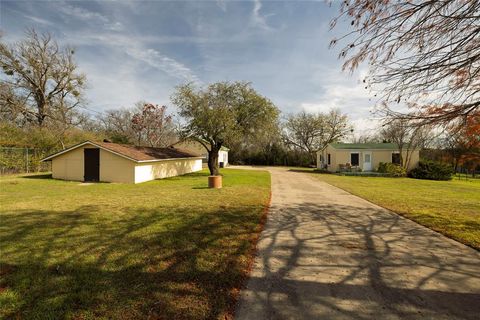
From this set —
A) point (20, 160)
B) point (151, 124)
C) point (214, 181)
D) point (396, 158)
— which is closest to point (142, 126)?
point (151, 124)

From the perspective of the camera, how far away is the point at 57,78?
2533 centimetres

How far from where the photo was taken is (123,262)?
3.86 meters

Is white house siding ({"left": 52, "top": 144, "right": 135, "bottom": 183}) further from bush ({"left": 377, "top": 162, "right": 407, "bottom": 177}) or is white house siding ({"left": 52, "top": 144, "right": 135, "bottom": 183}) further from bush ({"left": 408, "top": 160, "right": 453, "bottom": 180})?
bush ({"left": 408, "top": 160, "right": 453, "bottom": 180})

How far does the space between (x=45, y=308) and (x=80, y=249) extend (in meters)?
1.79

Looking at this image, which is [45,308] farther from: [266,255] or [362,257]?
[362,257]

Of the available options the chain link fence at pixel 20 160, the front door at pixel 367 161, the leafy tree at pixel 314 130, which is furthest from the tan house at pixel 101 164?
the leafy tree at pixel 314 130

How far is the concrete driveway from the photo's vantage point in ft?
9.02

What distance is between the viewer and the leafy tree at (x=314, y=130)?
1769 inches

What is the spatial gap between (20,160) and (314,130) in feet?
137

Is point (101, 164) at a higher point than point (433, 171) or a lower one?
higher

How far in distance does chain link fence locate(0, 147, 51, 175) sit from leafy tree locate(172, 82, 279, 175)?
1242cm

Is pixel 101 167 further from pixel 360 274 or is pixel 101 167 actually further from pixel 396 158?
pixel 396 158

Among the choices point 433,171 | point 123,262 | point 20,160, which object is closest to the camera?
point 123,262

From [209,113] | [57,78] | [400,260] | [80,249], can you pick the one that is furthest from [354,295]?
[57,78]
